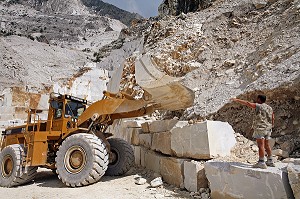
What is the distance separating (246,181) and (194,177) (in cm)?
127

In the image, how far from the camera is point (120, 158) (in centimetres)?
716

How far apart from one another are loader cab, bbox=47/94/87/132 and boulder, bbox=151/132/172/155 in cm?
215

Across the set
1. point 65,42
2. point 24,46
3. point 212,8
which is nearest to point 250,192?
point 212,8

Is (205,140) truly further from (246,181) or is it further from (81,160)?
(81,160)

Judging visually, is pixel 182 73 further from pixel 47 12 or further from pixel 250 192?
pixel 47 12

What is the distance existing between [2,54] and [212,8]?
37.2 meters

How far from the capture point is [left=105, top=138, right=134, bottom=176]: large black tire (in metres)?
7.01

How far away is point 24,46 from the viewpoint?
167 feet

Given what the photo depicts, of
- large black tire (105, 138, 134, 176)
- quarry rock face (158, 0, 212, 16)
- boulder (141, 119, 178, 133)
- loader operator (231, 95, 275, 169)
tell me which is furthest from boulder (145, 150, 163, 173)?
quarry rock face (158, 0, 212, 16)

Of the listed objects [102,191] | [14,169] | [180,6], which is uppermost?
[180,6]

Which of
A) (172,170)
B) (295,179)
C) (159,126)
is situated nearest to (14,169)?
(159,126)

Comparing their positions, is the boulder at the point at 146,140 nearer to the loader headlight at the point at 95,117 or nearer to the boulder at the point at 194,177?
the loader headlight at the point at 95,117

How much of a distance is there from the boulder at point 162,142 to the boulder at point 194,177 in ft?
3.26

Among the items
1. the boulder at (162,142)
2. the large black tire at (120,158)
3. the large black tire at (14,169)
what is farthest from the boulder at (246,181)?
the large black tire at (14,169)
